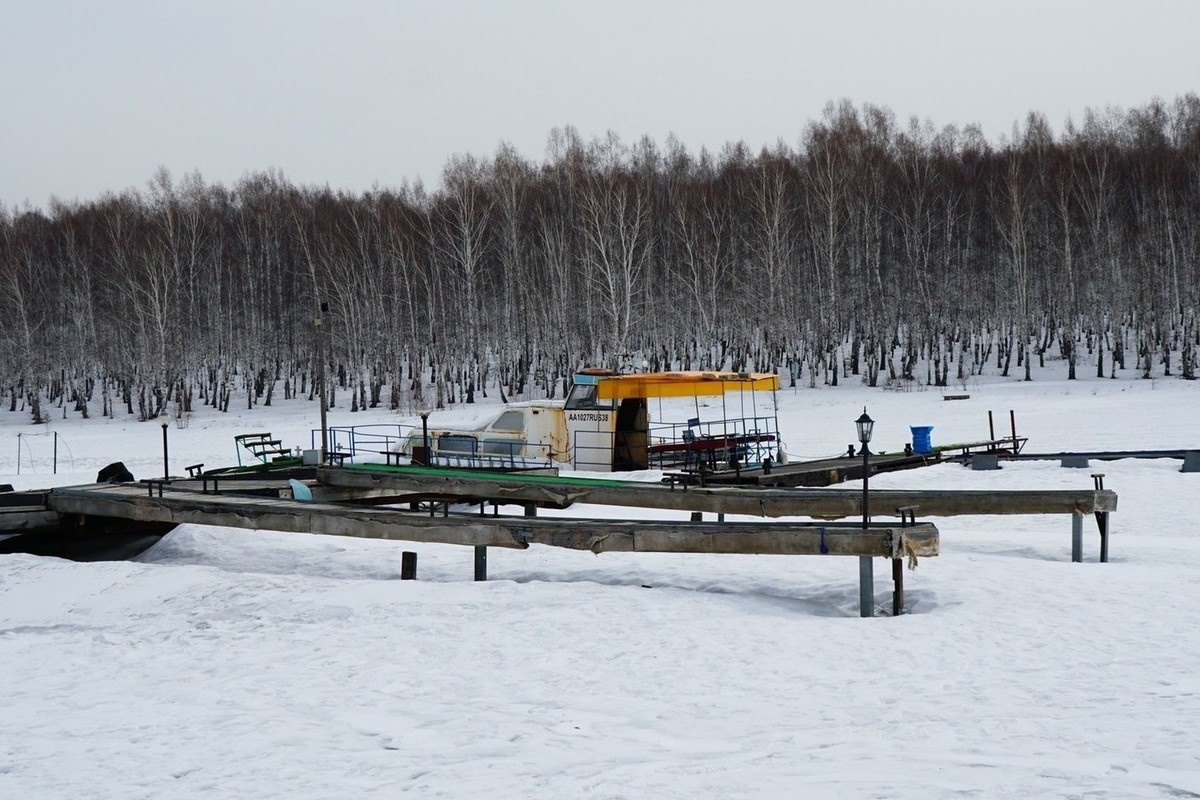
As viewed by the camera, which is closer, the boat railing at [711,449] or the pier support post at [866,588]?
the pier support post at [866,588]

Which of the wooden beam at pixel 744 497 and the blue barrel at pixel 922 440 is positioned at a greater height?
the blue barrel at pixel 922 440

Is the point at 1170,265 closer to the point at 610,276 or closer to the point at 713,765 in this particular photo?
the point at 610,276

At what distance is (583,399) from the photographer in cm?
1988

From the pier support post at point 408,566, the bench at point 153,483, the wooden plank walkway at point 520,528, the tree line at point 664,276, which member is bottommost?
the pier support post at point 408,566

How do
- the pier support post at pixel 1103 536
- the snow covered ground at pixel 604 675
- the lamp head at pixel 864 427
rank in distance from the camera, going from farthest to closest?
the pier support post at pixel 1103 536
the lamp head at pixel 864 427
the snow covered ground at pixel 604 675

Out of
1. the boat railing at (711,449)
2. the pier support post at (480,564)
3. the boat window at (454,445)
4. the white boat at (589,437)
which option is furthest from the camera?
the boat window at (454,445)

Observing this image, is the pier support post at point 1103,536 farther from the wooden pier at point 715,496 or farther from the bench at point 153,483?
the bench at point 153,483

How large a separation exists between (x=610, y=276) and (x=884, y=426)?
43.6ft

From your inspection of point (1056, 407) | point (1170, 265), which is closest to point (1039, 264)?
point (1170, 265)

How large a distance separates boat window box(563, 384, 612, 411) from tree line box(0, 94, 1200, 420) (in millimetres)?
21556

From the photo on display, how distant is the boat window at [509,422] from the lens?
66.7ft

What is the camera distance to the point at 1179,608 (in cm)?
906

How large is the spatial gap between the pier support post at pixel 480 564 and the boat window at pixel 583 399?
8.41 metres

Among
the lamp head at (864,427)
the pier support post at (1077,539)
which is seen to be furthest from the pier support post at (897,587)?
the pier support post at (1077,539)
